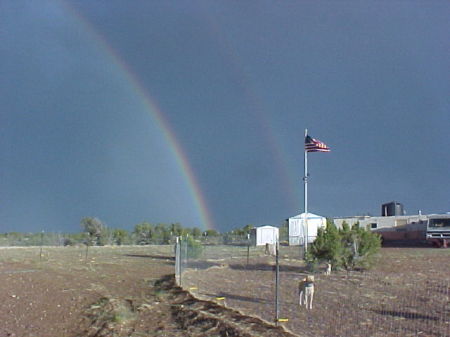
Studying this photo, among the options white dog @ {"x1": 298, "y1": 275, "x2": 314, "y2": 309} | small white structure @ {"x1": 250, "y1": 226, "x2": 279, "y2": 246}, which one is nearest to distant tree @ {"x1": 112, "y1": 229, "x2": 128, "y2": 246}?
small white structure @ {"x1": 250, "y1": 226, "x2": 279, "y2": 246}

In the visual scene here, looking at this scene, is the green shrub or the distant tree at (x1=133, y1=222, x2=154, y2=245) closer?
the green shrub

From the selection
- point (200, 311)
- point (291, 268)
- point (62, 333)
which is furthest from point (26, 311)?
point (291, 268)

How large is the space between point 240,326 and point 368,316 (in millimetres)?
Result: 3381

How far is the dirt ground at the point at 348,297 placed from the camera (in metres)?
12.2

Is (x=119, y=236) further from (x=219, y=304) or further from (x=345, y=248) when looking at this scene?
(x=219, y=304)

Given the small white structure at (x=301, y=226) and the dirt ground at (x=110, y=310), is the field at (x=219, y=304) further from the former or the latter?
the small white structure at (x=301, y=226)

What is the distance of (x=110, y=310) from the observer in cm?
1527

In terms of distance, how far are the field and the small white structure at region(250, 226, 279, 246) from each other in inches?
1328

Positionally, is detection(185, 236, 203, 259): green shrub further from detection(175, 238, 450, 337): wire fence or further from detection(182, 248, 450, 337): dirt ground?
detection(175, 238, 450, 337): wire fence

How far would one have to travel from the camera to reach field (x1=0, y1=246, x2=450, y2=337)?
12359 mm

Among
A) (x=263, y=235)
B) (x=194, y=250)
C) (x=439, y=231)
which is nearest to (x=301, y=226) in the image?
(x=263, y=235)

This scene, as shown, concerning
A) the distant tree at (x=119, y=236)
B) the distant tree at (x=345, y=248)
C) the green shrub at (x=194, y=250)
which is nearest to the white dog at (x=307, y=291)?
the distant tree at (x=345, y=248)

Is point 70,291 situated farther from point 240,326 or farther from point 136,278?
point 240,326

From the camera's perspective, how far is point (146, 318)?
14.4 m
